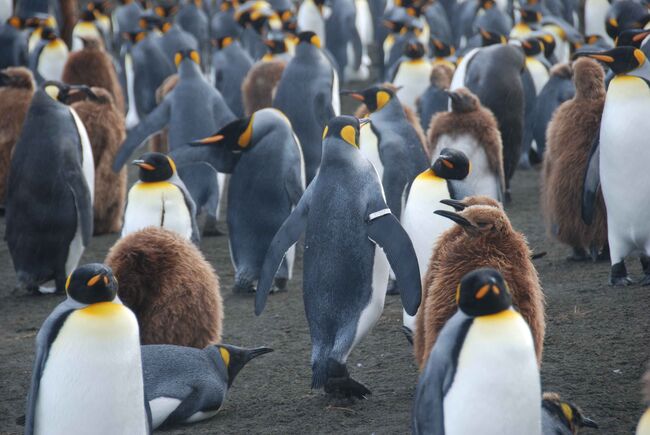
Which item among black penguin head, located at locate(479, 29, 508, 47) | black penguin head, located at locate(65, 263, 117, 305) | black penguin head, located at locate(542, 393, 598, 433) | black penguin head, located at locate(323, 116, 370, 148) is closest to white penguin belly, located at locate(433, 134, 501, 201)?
black penguin head, located at locate(323, 116, 370, 148)

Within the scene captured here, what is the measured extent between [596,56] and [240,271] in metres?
2.21

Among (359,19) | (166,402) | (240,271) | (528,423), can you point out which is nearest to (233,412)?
(166,402)

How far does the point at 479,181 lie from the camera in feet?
20.8

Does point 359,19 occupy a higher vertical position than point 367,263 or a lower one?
lower

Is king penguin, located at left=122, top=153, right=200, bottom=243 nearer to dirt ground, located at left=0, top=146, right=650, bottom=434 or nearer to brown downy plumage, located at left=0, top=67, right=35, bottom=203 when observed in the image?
dirt ground, located at left=0, top=146, right=650, bottom=434

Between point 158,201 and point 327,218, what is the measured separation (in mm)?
1443

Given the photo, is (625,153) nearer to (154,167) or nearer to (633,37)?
(633,37)

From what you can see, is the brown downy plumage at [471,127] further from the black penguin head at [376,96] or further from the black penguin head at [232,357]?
the black penguin head at [232,357]

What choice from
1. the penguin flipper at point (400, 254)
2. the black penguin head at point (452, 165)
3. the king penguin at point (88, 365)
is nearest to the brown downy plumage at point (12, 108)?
the black penguin head at point (452, 165)

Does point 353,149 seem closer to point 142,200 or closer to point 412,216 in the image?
point 412,216

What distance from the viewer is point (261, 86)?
923 centimetres

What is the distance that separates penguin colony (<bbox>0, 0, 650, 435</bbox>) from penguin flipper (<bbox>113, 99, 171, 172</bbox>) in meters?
0.02

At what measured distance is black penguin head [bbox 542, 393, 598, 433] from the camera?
3.30 m

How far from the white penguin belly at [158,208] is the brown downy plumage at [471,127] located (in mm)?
1872
